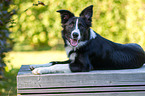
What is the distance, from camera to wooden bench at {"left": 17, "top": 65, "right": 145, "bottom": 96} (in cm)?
303

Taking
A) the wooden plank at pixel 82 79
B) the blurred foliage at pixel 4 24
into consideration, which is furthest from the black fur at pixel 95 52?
the blurred foliage at pixel 4 24

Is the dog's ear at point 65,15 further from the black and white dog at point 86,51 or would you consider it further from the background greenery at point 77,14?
the background greenery at point 77,14

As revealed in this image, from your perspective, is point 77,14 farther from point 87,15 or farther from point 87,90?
point 87,90

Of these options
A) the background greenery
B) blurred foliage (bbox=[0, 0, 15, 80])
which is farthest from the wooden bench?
the background greenery

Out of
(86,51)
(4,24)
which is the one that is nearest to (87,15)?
(86,51)

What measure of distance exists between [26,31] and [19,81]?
7776mm

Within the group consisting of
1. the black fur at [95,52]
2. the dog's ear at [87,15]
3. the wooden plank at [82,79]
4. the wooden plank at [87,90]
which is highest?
the dog's ear at [87,15]

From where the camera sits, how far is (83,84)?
3.06 meters

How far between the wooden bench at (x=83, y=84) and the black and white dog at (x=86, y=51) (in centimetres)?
13

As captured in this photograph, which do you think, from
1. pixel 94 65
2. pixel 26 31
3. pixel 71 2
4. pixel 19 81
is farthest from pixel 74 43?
pixel 26 31

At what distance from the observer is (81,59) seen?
3.09 meters

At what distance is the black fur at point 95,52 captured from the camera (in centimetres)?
311

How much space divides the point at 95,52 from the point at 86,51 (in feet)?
0.51

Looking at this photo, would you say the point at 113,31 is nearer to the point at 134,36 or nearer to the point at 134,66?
the point at 134,36
